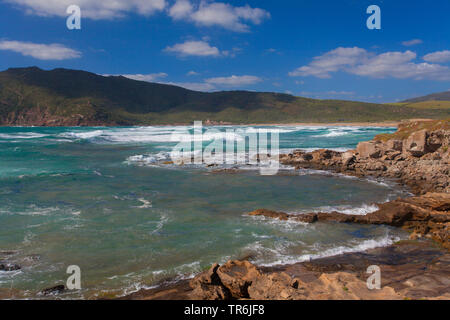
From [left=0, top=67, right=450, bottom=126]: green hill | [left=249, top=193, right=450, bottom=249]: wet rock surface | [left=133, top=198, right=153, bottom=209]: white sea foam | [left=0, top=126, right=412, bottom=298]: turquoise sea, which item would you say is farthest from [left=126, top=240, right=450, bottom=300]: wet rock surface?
[left=0, top=67, right=450, bottom=126]: green hill

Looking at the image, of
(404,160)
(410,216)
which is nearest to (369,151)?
(404,160)

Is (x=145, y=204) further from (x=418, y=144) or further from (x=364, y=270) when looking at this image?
(x=418, y=144)

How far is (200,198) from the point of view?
13711mm

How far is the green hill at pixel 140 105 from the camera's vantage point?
119m

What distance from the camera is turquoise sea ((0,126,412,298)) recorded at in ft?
23.5

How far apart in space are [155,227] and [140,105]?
159 metres

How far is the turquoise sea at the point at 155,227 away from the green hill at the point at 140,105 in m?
112

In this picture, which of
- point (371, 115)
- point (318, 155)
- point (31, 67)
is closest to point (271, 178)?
point (318, 155)

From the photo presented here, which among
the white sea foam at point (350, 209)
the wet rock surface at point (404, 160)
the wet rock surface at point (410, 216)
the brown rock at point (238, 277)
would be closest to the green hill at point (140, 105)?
the wet rock surface at point (404, 160)

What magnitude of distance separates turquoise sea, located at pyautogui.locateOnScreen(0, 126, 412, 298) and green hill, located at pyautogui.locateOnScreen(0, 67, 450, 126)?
367ft

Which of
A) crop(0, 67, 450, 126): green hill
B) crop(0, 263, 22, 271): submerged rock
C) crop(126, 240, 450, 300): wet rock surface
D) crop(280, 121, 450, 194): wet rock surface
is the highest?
crop(0, 67, 450, 126): green hill

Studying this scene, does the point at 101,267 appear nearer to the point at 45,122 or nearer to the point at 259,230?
the point at 259,230

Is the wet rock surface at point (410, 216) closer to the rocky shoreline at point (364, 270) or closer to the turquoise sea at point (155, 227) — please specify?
the rocky shoreline at point (364, 270)

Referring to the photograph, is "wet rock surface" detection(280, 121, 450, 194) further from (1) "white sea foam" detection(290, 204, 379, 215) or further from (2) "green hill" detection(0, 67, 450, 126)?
(2) "green hill" detection(0, 67, 450, 126)
